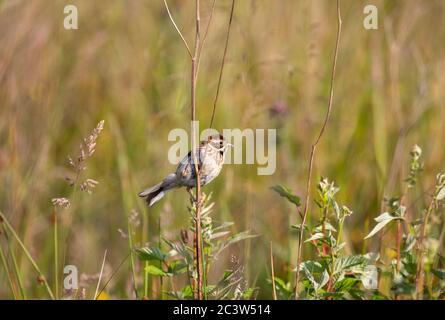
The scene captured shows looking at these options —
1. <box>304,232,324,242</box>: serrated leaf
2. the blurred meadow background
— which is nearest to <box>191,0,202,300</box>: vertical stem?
<box>304,232,324,242</box>: serrated leaf

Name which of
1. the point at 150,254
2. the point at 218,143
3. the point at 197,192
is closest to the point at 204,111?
the point at 218,143

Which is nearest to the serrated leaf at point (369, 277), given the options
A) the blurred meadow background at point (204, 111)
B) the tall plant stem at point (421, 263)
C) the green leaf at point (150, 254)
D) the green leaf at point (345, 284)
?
the green leaf at point (345, 284)

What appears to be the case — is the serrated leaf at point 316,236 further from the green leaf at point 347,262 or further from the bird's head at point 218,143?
the bird's head at point 218,143

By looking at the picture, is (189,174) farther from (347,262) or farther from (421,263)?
(421,263)

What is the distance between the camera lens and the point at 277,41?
4863mm

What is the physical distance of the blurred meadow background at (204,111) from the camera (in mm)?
3771

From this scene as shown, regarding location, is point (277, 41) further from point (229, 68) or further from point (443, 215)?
point (443, 215)

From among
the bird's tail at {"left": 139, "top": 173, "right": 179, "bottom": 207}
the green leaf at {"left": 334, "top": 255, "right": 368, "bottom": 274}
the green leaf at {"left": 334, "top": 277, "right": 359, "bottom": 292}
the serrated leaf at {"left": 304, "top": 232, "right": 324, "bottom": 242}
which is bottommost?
the green leaf at {"left": 334, "top": 277, "right": 359, "bottom": 292}

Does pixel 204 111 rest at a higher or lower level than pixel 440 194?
higher

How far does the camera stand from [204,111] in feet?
15.6

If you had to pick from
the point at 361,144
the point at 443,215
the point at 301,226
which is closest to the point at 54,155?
the point at 361,144

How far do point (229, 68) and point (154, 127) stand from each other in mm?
537

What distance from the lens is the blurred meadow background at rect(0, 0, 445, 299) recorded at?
12.4ft

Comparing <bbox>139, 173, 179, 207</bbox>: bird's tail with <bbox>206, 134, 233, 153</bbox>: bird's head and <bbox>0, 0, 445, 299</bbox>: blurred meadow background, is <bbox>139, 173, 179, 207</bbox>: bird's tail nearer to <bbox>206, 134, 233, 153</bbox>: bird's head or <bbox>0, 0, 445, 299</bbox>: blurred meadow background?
<bbox>206, 134, 233, 153</bbox>: bird's head
